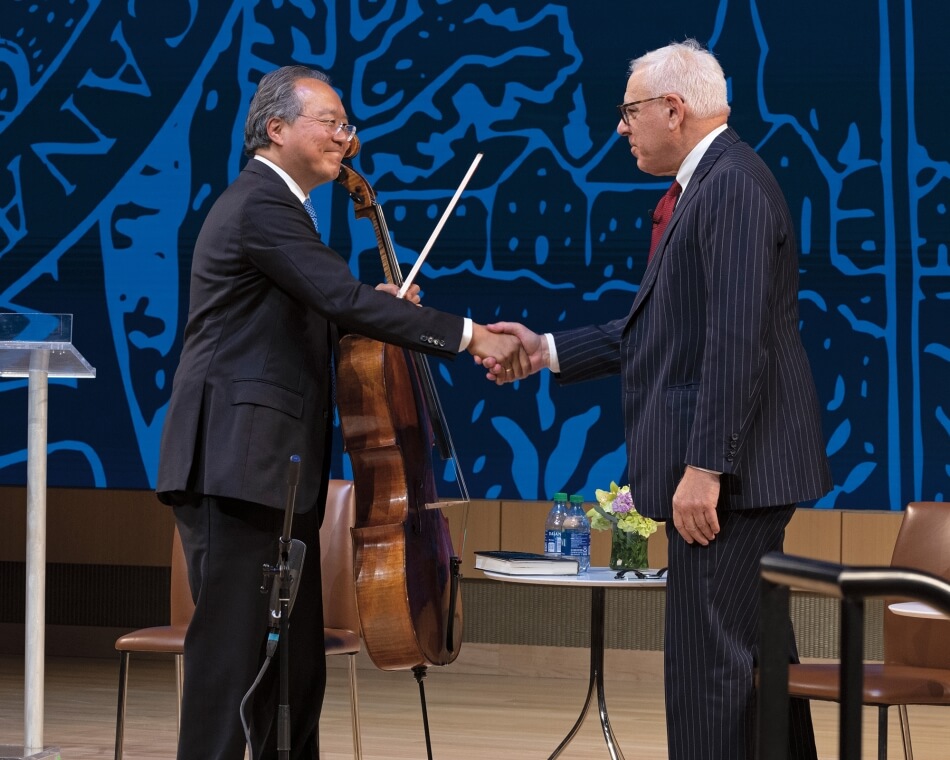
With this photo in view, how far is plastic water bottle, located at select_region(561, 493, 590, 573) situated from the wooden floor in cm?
72

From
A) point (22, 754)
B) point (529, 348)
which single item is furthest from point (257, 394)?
point (22, 754)

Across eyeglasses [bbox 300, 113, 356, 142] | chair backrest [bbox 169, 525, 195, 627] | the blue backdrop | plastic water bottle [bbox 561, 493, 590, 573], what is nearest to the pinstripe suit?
eyeglasses [bbox 300, 113, 356, 142]

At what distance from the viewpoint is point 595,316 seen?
5.45 meters

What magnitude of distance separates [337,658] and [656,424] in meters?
3.71

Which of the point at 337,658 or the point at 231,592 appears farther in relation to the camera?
the point at 337,658

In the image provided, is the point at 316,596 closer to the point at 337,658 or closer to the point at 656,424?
the point at 656,424

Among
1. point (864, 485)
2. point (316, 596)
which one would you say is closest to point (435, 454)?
point (864, 485)

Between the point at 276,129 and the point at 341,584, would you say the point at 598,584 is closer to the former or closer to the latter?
the point at 341,584

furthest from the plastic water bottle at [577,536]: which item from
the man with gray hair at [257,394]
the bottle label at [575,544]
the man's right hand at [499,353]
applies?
the man with gray hair at [257,394]

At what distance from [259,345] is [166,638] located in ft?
3.68

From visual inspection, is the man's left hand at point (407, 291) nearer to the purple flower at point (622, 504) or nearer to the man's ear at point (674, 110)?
the man's ear at point (674, 110)

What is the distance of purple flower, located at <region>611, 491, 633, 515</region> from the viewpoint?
11.5 ft

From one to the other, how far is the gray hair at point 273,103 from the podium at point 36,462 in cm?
53

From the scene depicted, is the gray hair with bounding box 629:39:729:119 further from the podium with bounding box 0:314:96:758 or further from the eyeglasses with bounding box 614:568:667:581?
the eyeglasses with bounding box 614:568:667:581
